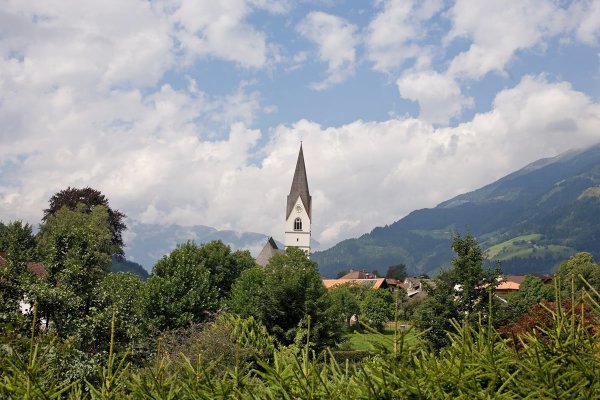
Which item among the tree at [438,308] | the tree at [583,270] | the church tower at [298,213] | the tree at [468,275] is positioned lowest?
the tree at [583,270]

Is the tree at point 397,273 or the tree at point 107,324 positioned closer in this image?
the tree at point 107,324

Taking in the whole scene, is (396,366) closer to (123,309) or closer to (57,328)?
(57,328)

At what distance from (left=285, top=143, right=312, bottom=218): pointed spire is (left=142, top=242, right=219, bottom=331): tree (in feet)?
229

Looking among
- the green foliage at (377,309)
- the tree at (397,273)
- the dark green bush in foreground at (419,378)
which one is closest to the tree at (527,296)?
the dark green bush in foreground at (419,378)

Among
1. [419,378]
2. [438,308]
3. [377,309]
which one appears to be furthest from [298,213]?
[419,378]

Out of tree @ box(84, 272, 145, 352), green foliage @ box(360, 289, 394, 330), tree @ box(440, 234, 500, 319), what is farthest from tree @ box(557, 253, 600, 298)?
tree @ box(84, 272, 145, 352)

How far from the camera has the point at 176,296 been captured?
116 ft

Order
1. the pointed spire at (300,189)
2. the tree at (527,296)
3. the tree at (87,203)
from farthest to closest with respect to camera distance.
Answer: the pointed spire at (300,189), the tree at (87,203), the tree at (527,296)

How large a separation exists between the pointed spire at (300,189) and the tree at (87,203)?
45102mm

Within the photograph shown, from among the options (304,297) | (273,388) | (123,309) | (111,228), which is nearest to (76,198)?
(111,228)

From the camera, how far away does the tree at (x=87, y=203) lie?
66188 millimetres

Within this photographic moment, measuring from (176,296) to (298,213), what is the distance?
74.3 meters

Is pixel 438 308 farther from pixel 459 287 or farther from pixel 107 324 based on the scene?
pixel 107 324

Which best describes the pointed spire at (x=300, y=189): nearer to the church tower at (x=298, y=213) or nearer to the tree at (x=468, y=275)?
the church tower at (x=298, y=213)
